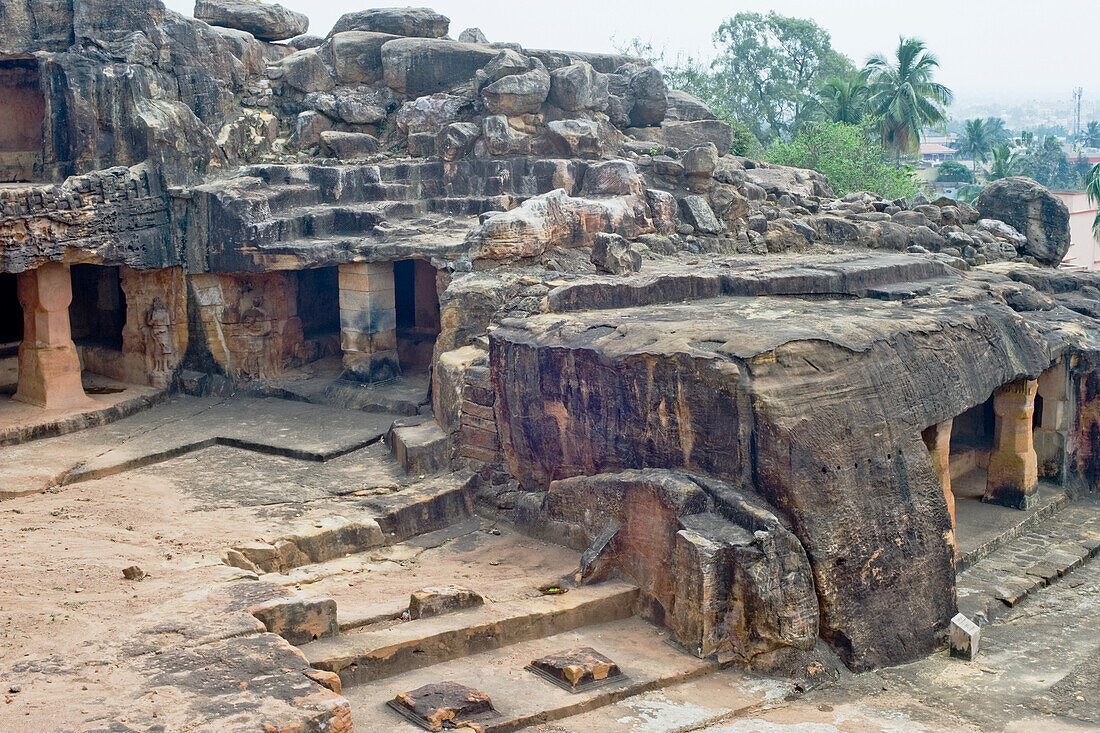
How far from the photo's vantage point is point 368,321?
1299 centimetres

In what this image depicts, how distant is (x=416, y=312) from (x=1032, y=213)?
28.4ft

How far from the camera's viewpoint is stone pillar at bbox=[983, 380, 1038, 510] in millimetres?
10734

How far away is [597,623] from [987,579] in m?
3.61

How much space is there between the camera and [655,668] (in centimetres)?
748

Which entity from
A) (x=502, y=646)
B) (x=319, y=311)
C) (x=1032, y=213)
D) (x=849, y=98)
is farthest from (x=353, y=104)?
(x=849, y=98)

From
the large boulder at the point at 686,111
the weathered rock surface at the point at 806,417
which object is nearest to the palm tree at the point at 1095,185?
the large boulder at the point at 686,111

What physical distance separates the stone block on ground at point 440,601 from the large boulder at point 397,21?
402 inches

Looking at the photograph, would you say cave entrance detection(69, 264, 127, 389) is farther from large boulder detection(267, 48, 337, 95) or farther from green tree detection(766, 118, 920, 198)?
green tree detection(766, 118, 920, 198)

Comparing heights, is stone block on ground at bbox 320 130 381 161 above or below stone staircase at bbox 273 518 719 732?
above

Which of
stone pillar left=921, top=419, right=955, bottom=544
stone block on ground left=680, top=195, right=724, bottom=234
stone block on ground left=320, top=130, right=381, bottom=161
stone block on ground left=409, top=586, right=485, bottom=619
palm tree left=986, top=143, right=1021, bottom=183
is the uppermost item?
stone block on ground left=320, top=130, right=381, bottom=161

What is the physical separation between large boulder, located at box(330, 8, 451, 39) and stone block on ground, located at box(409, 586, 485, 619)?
33.5ft

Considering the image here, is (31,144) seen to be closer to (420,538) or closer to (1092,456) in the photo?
(420,538)

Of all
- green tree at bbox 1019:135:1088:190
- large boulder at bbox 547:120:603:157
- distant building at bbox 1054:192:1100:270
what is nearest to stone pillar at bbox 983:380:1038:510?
large boulder at bbox 547:120:603:157

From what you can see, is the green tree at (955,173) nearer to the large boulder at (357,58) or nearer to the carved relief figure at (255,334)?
the large boulder at (357,58)
